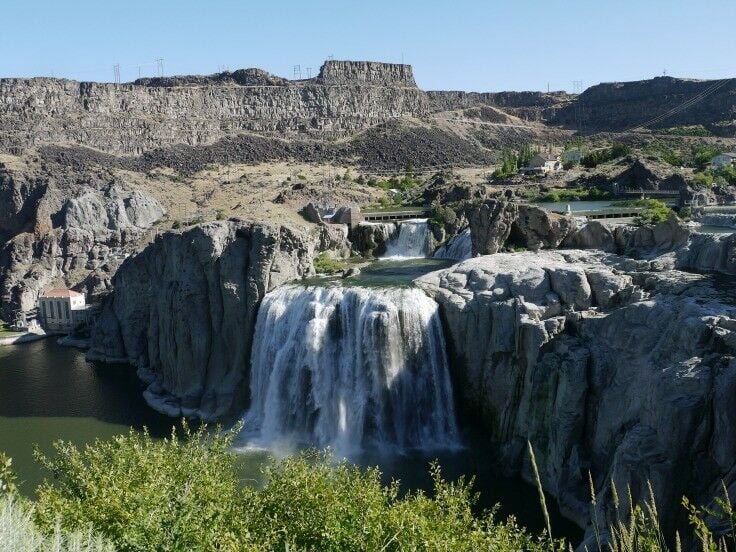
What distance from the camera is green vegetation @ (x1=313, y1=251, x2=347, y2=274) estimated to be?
141ft

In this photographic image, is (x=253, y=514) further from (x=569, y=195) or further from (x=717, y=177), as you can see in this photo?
(x=717, y=177)

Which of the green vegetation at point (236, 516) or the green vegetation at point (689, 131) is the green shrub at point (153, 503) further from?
the green vegetation at point (689, 131)

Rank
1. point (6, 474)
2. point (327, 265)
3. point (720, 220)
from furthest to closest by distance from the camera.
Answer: point (327, 265)
point (720, 220)
point (6, 474)

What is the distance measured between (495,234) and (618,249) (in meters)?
6.90

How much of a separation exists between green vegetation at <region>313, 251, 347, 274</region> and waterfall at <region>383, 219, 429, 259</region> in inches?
182

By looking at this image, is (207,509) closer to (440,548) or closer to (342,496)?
(342,496)

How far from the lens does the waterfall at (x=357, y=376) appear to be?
105 ft

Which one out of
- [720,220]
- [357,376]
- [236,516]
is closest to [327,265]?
[357,376]

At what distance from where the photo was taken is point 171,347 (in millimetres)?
40375

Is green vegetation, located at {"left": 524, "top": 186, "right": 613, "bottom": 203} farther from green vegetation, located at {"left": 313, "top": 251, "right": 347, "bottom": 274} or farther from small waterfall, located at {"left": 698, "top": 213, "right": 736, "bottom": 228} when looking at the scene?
green vegetation, located at {"left": 313, "top": 251, "right": 347, "bottom": 274}

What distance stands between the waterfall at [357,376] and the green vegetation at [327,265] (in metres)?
7.31

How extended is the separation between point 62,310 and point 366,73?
102733 mm

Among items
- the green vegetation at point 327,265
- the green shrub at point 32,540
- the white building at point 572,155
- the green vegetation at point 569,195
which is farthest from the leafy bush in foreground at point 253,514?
the white building at point 572,155

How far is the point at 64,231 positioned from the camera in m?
66.9
